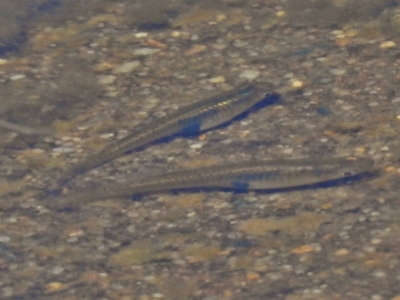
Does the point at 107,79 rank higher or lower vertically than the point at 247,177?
higher

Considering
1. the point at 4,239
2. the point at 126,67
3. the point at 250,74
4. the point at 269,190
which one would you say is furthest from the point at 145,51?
the point at 4,239

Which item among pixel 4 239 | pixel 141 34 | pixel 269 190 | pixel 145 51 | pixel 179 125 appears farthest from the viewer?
pixel 141 34

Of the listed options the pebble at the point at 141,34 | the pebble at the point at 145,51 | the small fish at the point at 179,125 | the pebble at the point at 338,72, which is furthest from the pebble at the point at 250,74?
the pebble at the point at 141,34

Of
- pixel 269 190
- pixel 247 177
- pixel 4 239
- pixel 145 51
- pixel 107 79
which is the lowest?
pixel 4 239

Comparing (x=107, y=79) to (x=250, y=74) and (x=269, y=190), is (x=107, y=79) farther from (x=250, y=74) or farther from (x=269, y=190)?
(x=269, y=190)

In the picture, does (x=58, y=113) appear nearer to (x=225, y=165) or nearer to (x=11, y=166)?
(x=11, y=166)

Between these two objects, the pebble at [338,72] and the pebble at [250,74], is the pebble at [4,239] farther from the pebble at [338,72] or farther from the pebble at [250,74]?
the pebble at [338,72]
